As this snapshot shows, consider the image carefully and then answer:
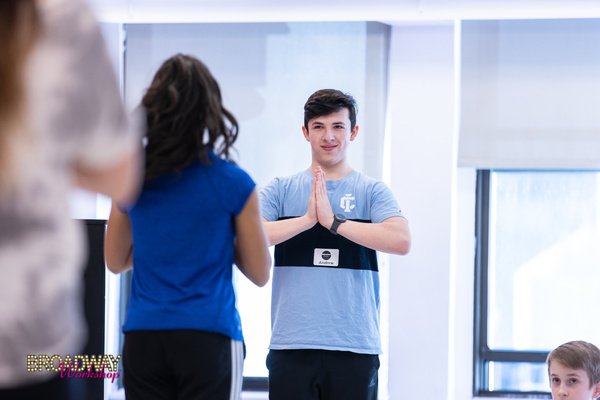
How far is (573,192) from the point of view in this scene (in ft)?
12.7

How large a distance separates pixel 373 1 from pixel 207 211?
2.53 metres

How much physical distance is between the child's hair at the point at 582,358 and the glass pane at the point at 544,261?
137 centimetres

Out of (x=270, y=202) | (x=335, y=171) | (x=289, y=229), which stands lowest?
(x=289, y=229)

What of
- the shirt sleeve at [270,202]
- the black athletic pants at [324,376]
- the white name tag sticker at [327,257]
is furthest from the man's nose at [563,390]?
the shirt sleeve at [270,202]

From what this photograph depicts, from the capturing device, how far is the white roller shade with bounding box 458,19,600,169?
12.2ft

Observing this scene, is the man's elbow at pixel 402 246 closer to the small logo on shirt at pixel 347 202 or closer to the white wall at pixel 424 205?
the small logo on shirt at pixel 347 202

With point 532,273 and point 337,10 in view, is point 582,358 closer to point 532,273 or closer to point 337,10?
point 532,273

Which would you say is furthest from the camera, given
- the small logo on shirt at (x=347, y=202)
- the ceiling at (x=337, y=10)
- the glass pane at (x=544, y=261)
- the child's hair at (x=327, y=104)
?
the glass pane at (x=544, y=261)

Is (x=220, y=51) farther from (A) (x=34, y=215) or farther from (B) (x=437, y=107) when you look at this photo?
(A) (x=34, y=215)

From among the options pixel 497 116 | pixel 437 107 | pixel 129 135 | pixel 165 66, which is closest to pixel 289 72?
pixel 437 107

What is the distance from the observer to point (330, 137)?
2.67 metres

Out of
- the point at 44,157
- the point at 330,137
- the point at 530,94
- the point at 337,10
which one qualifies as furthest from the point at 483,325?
the point at 44,157

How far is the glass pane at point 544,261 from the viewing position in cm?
384

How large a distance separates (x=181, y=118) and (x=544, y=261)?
3.01 metres
